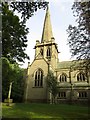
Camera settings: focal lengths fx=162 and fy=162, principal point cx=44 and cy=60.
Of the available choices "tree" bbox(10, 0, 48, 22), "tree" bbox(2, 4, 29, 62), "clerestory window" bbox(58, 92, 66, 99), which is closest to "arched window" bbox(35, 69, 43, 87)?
"clerestory window" bbox(58, 92, 66, 99)

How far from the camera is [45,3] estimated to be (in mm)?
7945

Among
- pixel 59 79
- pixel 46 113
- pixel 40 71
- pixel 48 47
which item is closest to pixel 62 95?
pixel 59 79

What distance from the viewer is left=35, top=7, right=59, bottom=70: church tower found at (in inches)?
1803

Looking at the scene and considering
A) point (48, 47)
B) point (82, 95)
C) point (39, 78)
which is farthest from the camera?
point (48, 47)

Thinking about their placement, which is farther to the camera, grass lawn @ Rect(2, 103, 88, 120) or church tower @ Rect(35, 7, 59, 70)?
church tower @ Rect(35, 7, 59, 70)

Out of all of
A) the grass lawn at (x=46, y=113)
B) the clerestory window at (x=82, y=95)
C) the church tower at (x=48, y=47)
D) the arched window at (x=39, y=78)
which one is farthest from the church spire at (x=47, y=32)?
the grass lawn at (x=46, y=113)

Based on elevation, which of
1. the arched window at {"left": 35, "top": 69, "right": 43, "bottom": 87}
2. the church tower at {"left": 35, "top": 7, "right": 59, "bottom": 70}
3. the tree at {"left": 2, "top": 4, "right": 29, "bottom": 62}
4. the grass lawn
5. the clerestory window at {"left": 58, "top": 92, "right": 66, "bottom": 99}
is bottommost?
the clerestory window at {"left": 58, "top": 92, "right": 66, "bottom": 99}

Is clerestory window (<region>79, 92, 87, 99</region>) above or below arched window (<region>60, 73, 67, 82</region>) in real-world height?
below

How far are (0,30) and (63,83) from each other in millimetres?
32172

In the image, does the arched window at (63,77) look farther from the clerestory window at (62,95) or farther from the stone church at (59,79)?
the clerestory window at (62,95)

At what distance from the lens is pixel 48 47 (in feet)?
157

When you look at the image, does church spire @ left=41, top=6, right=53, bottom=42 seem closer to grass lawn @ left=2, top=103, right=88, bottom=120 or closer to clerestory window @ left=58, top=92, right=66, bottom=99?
clerestory window @ left=58, top=92, right=66, bottom=99

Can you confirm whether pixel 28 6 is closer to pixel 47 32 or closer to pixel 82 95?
pixel 82 95

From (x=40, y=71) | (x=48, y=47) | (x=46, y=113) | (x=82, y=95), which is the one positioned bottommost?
(x=82, y=95)
